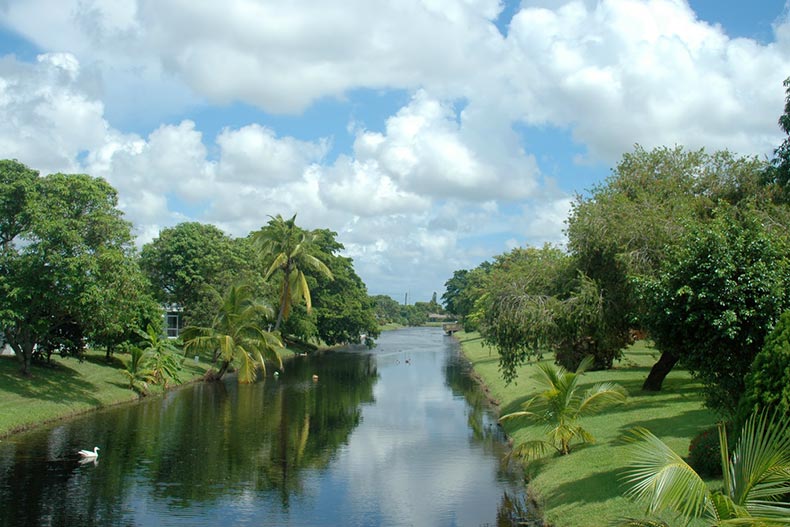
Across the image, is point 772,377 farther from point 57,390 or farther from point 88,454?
point 57,390

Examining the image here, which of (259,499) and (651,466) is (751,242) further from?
(259,499)

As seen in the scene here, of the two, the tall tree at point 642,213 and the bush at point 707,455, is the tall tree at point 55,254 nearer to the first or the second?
the tall tree at point 642,213

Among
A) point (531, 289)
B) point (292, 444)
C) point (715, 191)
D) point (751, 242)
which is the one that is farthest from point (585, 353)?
point (751, 242)

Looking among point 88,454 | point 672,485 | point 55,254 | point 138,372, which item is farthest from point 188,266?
point 672,485

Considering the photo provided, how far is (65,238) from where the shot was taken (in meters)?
29.6

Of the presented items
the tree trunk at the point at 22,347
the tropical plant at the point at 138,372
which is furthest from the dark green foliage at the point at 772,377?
the tropical plant at the point at 138,372

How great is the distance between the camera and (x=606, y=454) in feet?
63.8

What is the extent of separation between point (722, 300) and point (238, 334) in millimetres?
35731

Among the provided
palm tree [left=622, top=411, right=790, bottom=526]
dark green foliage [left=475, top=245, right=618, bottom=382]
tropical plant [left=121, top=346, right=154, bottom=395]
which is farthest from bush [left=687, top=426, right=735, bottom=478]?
tropical plant [left=121, top=346, right=154, bottom=395]

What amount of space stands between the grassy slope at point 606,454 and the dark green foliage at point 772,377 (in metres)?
3.79

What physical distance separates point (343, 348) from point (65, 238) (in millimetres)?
61935

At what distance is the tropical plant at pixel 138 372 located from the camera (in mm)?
38094

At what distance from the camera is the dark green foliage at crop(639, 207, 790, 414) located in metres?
14.4

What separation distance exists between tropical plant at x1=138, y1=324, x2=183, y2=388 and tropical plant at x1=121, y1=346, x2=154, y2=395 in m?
0.34
